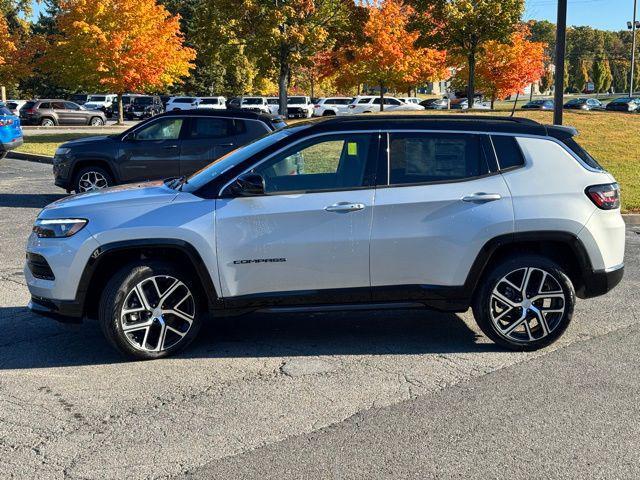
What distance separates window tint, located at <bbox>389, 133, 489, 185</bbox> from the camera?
552 cm

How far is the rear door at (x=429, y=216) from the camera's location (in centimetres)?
538

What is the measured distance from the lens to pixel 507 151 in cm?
563

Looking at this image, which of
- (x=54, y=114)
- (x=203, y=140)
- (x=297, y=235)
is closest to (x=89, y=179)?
(x=203, y=140)

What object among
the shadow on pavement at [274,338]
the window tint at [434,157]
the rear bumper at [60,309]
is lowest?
the shadow on pavement at [274,338]

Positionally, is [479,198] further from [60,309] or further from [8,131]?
[8,131]

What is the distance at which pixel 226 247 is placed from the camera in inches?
207

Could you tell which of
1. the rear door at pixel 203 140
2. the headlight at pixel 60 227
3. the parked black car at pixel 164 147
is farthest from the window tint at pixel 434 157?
the rear door at pixel 203 140

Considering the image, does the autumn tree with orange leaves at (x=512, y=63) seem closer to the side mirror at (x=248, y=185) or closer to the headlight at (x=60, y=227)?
the side mirror at (x=248, y=185)

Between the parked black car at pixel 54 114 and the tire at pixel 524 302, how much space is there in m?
38.6

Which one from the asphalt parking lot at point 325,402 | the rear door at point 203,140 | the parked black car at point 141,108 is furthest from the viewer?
the parked black car at point 141,108

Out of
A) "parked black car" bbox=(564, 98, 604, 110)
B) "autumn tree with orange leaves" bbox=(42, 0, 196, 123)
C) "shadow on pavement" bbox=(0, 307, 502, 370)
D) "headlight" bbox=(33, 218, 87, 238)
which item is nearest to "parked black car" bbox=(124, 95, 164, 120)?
"autumn tree with orange leaves" bbox=(42, 0, 196, 123)

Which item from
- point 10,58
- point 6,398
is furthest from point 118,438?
point 10,58

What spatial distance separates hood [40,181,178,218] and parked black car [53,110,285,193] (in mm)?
7048

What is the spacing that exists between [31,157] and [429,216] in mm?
18663
